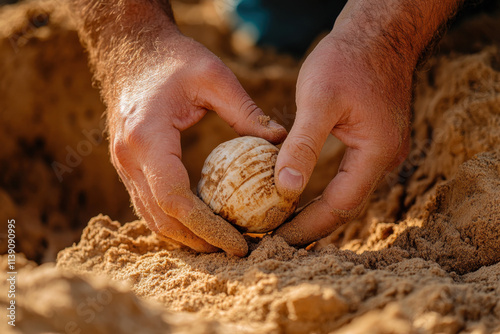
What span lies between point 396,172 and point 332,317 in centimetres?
172

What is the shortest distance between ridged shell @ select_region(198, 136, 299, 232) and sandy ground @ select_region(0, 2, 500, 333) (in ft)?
0.38

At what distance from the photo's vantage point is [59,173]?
10.6 ft

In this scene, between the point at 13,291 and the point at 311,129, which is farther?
the point at 311,129

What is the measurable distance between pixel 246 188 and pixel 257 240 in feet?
0.98

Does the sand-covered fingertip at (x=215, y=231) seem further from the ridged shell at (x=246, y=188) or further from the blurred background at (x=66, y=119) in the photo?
the blurred background at (x=66, y=119)

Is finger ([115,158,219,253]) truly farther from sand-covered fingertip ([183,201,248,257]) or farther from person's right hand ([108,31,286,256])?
sand-covered fingertip ([183,201,248,257])

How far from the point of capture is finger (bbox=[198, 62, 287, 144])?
1.87m

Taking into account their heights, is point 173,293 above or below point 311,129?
below

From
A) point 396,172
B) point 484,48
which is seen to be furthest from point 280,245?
point 484,48

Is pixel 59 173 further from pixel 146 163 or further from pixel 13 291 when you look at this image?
pixel 13 291

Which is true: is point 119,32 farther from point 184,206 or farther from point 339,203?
point 339,203

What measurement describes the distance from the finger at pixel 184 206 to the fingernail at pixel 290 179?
0.90 ft

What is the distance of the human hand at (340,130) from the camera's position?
5.43 ft

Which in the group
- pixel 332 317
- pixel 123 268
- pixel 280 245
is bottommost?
pixel 123 268
